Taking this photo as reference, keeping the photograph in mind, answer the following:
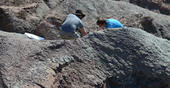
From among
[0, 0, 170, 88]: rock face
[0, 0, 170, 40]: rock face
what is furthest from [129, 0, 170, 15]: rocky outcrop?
[0, 0, 170, 88]: rock face

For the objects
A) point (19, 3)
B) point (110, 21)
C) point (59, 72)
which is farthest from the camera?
point (19, 3)

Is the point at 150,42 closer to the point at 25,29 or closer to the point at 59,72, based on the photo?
the point at 59,72

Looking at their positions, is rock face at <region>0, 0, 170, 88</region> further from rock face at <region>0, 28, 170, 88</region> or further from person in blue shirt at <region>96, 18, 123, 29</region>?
person in blue shirt at <region>96, 18, 123, 29</region>

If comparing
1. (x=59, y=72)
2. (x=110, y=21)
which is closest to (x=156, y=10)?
(x=110, y=21)

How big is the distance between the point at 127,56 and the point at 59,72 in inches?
52.1

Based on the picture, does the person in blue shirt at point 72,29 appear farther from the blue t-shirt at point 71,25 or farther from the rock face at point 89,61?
the rock face at point 89,61

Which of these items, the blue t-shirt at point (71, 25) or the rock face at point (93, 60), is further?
the blue t-shirt at point (71, 25)

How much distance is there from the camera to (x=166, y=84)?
5781mm

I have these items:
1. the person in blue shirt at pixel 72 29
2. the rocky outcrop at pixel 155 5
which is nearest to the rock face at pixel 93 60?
the person in blue shirt at pixel 72 29

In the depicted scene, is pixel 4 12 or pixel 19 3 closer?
pixel 4 12

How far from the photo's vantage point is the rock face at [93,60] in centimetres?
509

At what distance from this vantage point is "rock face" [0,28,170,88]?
5.09 metres

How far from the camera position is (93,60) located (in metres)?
5.61

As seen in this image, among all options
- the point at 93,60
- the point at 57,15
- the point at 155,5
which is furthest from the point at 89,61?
the point at 155,5
